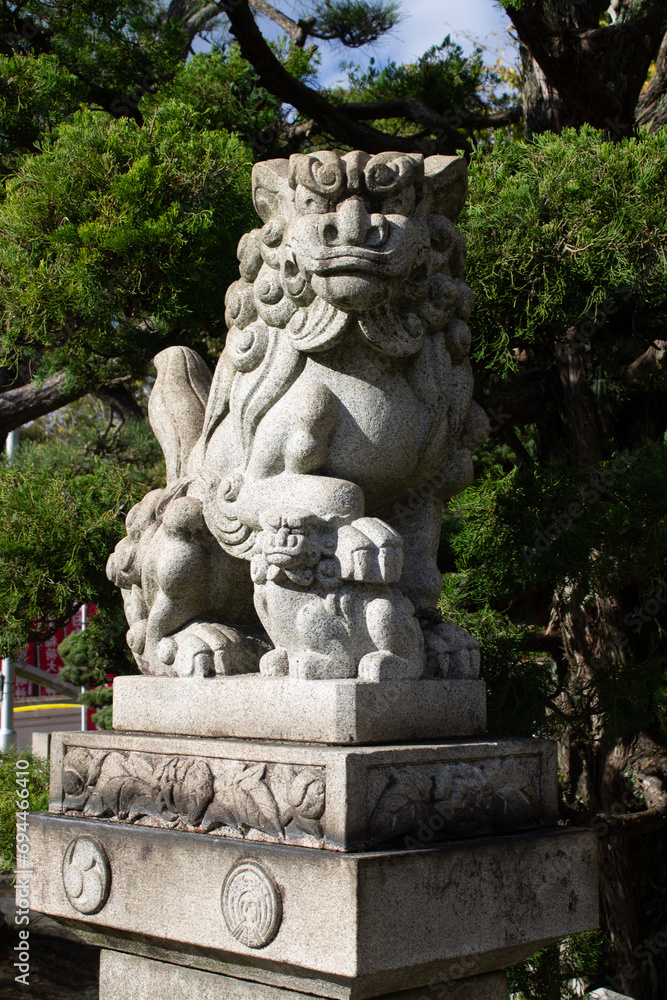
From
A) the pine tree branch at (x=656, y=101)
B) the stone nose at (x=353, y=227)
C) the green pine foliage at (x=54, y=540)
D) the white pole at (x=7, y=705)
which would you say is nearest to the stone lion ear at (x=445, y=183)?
the stone nose at (x=353, y=227)

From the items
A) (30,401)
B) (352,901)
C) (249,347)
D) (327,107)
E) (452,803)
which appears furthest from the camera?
(327,107)

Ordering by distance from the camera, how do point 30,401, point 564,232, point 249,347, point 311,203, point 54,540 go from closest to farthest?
point 311,203 < point 249,347 < point 564,232 < point 54,540 < point 30,401

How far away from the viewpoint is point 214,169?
4.77m

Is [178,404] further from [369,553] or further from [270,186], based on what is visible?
[369,553]

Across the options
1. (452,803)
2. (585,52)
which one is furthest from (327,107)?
(452,803)

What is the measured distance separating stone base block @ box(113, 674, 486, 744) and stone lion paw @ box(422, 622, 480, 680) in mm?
44

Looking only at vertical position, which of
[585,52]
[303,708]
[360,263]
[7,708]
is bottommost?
[7,708]

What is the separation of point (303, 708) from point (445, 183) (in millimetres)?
1511

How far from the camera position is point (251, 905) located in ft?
7.50

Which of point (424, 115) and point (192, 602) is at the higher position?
point (424, 115)

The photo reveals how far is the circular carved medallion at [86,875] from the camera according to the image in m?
2.65

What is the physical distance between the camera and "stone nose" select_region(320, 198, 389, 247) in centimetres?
256

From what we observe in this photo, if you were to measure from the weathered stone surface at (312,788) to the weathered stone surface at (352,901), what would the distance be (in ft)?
0.19

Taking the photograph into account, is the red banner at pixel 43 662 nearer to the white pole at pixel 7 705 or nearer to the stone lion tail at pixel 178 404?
the white pole at pixel 7 705
